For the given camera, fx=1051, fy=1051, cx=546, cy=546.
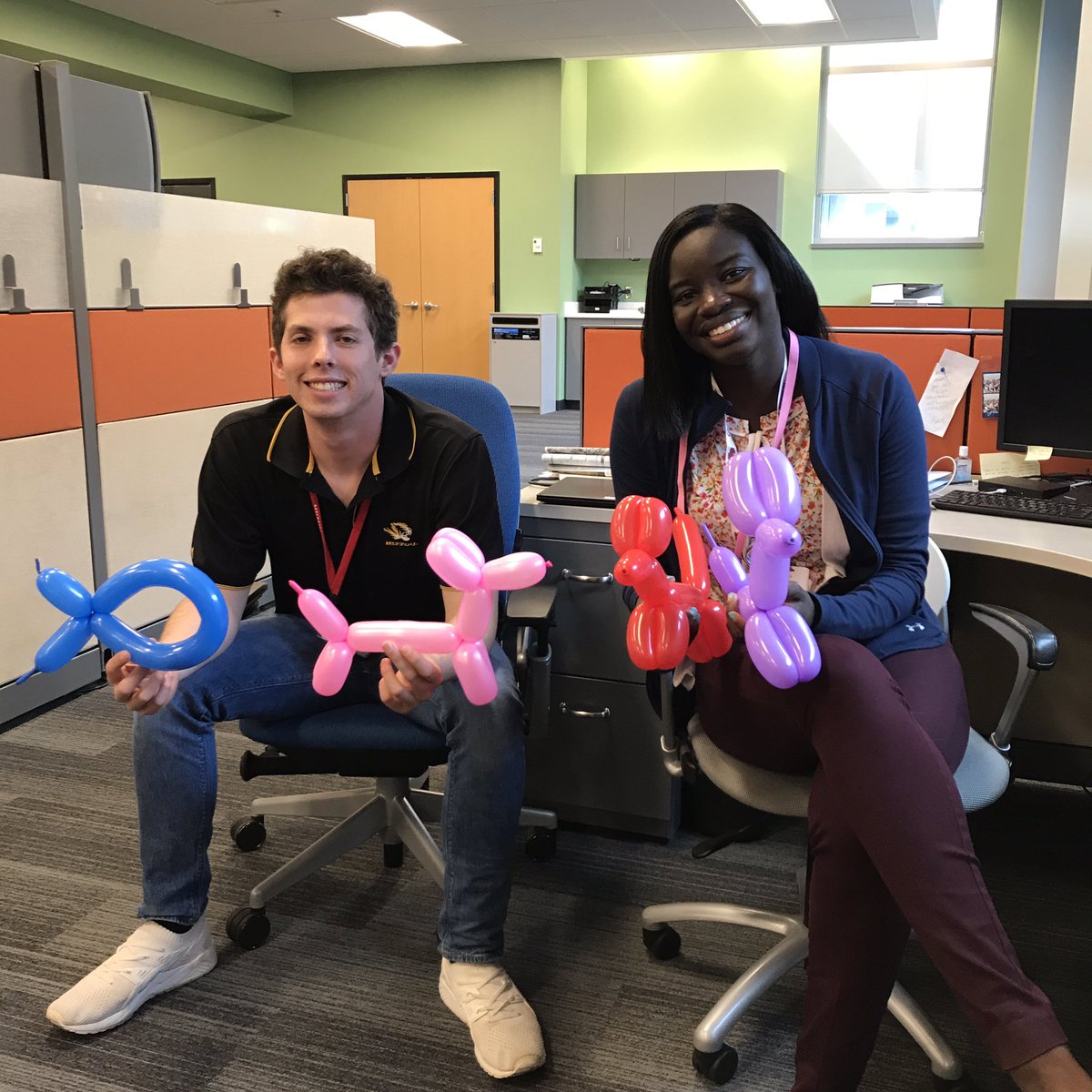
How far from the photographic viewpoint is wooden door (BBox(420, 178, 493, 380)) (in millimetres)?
8102

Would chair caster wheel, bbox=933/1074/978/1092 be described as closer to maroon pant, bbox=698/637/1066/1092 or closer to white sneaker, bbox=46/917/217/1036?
maroon pant, bbox=698/637/1066/1092

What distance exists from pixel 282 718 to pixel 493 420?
→ 610 millimetres

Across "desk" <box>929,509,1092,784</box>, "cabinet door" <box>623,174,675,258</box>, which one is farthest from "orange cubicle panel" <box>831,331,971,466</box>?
"cabinet door" <box>623,174,675,258</box>

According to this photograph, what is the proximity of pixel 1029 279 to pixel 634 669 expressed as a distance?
6.03m

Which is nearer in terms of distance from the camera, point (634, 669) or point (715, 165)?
point (634, 669)

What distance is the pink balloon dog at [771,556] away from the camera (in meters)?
1.12

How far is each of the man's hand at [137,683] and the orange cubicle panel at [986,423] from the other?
176 centimetres

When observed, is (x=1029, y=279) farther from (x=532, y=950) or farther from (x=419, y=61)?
Result: (x=532, y=950)

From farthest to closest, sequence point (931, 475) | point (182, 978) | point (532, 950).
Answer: point (931, 475) → point (532, 950) → point (182, 978)

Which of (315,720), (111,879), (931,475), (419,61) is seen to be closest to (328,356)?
(315,720)

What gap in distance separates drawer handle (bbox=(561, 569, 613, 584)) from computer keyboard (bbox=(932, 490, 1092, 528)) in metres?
0.63

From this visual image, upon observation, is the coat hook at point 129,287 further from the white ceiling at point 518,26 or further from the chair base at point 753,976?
the white ceiling at point 518,26

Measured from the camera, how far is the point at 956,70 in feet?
24.3

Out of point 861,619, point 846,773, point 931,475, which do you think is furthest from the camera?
point 931,475
